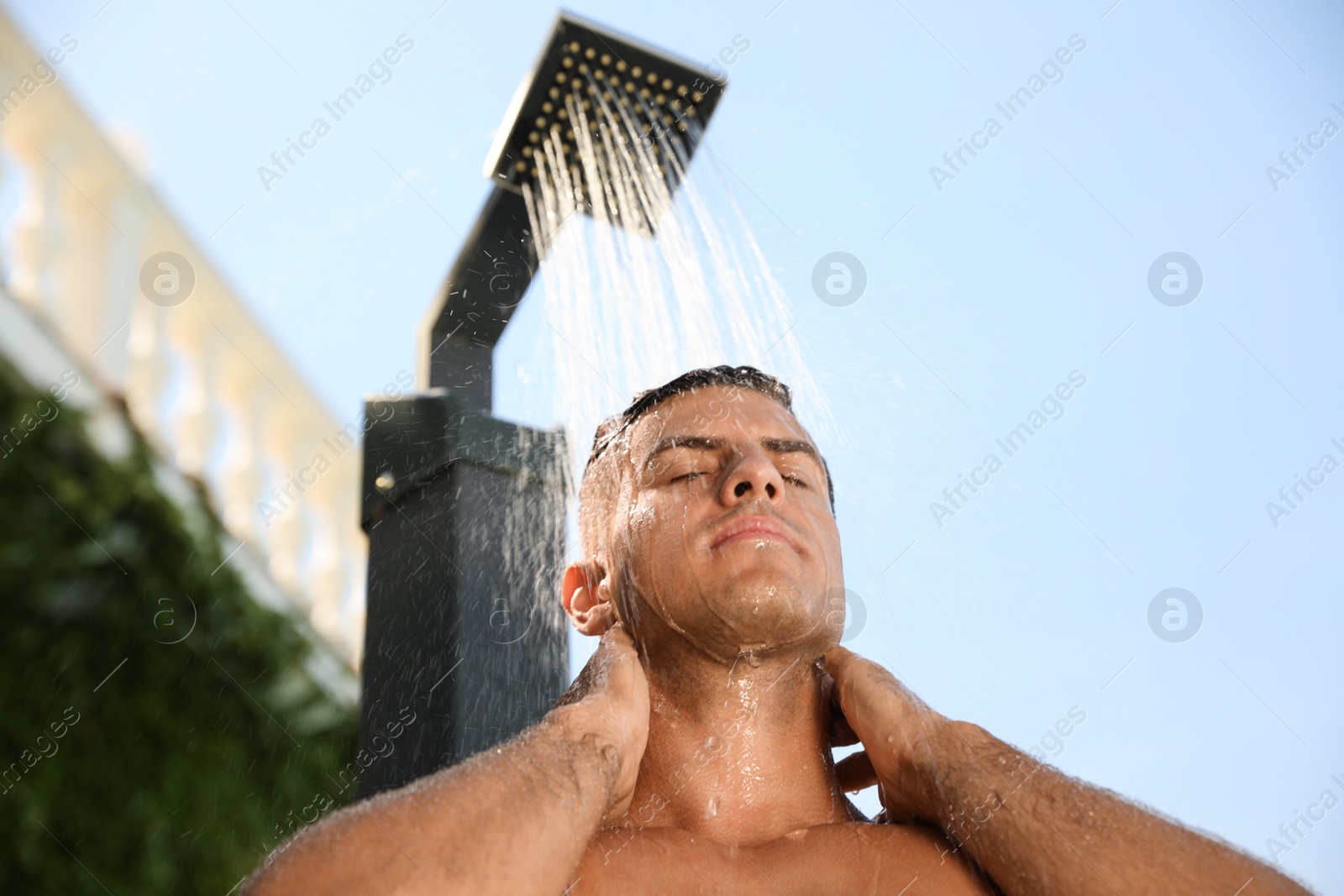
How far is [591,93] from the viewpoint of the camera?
243cm

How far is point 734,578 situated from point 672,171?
1161 millimetres

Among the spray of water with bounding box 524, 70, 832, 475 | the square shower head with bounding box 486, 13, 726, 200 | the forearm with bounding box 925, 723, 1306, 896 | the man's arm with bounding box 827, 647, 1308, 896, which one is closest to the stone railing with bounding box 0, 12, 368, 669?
the spray of water with bounding box 524, 70, 832, 475

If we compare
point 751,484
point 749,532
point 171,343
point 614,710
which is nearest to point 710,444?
point 751,484

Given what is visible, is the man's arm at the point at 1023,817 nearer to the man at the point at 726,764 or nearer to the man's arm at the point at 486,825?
the man at the point at 726,764

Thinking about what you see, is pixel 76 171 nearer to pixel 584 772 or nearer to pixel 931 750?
pixel 584 772

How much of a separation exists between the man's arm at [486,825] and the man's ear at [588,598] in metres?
0.45

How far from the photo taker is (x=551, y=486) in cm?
258

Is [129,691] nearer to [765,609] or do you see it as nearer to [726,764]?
[726,764]

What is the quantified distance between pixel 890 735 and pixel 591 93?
1.54 m

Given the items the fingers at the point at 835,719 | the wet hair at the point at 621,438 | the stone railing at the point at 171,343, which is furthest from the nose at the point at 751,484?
the stone railing at the point at 171,343

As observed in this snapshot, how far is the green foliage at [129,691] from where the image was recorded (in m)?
4.26

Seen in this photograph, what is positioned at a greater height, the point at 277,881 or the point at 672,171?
the point at 672,171

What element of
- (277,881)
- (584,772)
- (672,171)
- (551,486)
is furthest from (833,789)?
(672,171)

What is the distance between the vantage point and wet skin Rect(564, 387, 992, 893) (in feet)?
6.19
